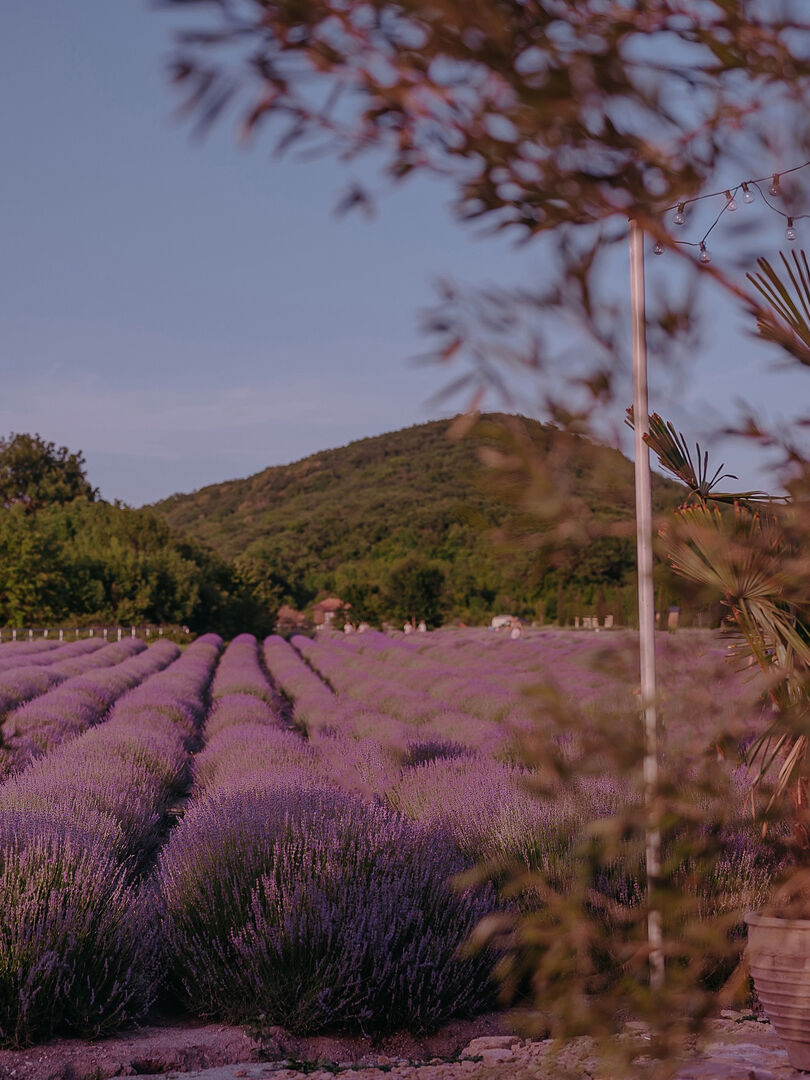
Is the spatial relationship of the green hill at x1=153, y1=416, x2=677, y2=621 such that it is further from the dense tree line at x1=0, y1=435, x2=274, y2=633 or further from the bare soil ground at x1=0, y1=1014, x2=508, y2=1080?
the dense tree line at x1=0, y1=435, x2=274, y2=633

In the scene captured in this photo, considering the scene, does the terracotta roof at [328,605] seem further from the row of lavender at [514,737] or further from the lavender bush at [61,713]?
the lavender bush at [61,713]

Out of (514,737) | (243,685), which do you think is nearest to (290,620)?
(243,685)

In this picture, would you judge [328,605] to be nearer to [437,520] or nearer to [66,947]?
[437,520]

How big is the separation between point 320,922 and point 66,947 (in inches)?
36.9

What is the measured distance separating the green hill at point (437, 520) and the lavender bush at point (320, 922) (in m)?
1.35

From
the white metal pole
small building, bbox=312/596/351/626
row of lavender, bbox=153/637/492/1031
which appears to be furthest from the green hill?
small building, bbox=312/596/351/626

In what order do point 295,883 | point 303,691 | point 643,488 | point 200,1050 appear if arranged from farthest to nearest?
point 303,691 → point 295,883 → point 200,1050 → point 643,488

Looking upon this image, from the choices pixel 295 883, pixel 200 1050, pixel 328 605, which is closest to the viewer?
pixel 200 1050

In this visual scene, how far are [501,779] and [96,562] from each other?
45804 millimetres

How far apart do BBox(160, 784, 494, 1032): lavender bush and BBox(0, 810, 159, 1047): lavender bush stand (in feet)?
0.72

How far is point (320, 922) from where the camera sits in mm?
4008

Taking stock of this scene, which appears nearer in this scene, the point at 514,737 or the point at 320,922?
the point at 514,737

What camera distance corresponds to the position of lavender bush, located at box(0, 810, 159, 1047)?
3.75 meters

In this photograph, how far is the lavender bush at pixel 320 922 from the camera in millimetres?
3902
